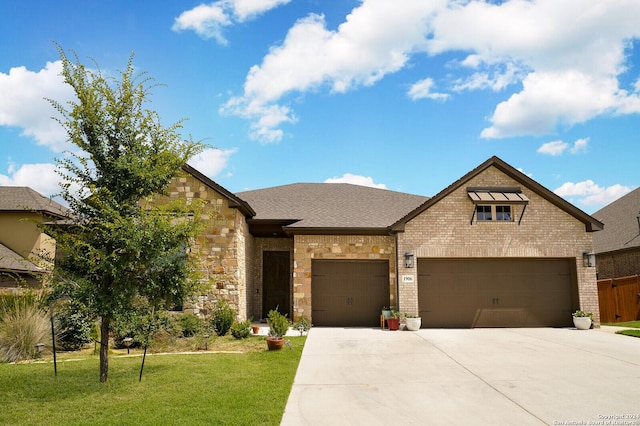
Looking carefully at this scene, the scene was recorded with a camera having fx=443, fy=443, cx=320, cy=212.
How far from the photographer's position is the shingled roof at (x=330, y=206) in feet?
51.4

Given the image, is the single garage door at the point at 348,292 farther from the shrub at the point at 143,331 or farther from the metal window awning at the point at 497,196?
the shrub at the point at 143,331

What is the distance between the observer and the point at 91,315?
8.19 m

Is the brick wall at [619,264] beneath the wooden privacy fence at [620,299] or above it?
above

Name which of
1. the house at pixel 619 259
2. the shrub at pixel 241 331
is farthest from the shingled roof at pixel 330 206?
the house at pixel 619 259

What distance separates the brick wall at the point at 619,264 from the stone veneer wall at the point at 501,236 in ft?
20.2

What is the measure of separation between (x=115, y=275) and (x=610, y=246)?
21942 mm

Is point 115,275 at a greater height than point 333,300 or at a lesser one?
greater

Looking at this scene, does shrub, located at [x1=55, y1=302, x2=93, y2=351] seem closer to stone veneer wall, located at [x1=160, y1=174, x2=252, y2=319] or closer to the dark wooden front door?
stone veneer wall, located at [x1=160, y1=174, x2=252, y2=319]

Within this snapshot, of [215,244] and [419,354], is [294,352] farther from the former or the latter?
[215,244]

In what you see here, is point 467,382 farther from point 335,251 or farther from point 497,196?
point 497,196


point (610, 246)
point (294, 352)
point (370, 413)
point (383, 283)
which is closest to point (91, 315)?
point (294, 352)

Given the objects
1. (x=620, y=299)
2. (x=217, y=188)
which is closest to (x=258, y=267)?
(x=217, y=188)

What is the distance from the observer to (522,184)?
1555 centimetres

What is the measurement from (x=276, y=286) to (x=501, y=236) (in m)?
8.61
